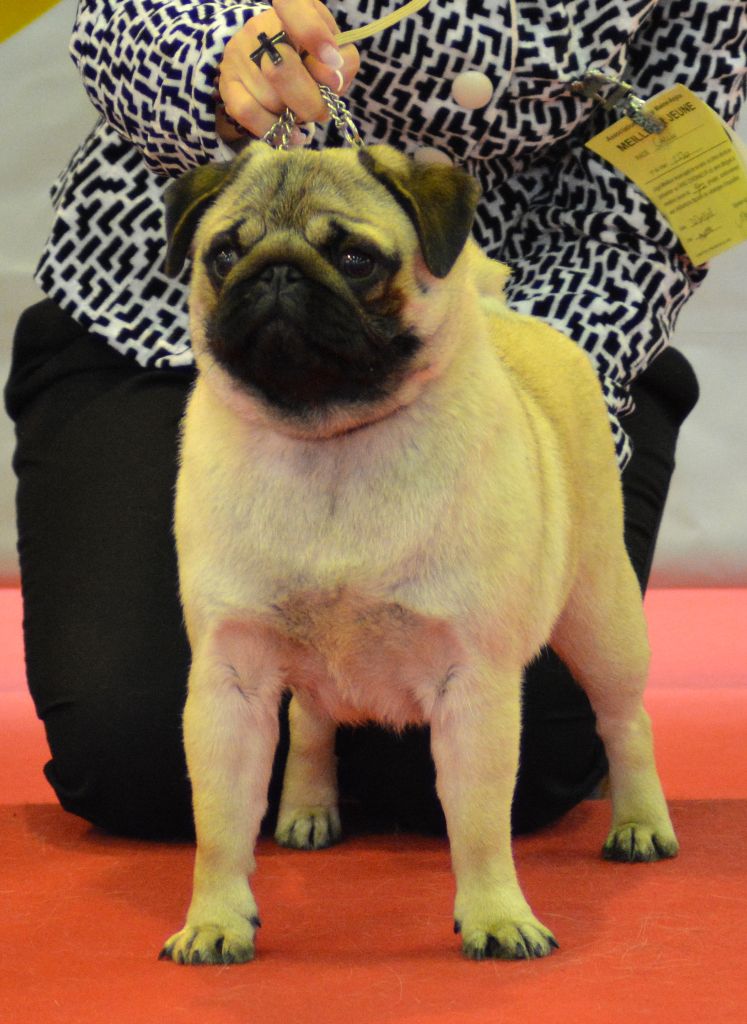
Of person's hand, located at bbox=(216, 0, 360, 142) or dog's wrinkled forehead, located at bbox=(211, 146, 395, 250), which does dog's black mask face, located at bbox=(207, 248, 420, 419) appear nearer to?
dog's wrinkled forehead, located at bbox=(211, 146, 395, 250)

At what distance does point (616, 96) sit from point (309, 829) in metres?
1.10

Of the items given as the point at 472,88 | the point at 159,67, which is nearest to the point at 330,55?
the point at 159,67

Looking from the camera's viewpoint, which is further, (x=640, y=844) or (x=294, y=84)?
(x=640, y=844)

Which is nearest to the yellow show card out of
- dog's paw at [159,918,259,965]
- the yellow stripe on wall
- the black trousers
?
the black trousers

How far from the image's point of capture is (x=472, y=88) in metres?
1.91

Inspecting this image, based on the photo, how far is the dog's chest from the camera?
4.57ft

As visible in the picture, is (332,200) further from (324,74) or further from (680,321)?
(680,321)

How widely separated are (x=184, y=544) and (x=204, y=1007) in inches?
18.2

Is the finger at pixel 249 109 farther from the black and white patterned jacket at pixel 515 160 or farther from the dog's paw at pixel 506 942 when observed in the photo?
the dog's paw at pixel 506 942

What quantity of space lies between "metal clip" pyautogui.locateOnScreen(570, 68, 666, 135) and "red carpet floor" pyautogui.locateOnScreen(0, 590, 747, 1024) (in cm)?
95

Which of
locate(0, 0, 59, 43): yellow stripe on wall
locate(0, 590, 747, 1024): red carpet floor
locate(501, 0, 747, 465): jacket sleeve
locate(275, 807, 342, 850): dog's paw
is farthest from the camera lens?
locate(0, 0, 59, 43): yellow stripe on wall

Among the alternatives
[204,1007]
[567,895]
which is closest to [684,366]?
[567,895]

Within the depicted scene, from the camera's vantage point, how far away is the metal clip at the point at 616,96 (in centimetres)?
195

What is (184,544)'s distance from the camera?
147cm
